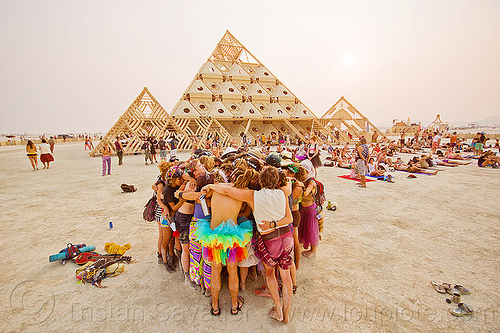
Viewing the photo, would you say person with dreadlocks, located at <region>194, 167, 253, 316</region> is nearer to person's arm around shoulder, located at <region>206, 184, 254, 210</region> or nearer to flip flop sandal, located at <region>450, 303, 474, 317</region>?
person's arm around shoulder, located at <region>206, 184, 254, 210</region>

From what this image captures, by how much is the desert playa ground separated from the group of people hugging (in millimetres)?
303

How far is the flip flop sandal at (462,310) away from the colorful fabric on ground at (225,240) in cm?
257

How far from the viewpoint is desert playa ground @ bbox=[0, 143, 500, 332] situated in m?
2.53

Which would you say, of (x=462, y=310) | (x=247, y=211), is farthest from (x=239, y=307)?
(x=462, y=310)

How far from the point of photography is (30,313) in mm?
2686

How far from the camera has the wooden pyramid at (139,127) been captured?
19.4m

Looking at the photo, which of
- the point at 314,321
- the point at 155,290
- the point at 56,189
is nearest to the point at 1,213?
the point at 56,189

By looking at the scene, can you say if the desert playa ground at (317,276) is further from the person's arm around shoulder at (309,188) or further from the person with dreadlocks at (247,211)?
the person's arm around shoulder at (309,188)

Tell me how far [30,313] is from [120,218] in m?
2.89

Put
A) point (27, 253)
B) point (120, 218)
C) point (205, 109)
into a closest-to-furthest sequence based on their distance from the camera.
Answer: point (27, 253), point (120, 218), point (205, 109)

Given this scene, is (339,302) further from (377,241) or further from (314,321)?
(377,241)

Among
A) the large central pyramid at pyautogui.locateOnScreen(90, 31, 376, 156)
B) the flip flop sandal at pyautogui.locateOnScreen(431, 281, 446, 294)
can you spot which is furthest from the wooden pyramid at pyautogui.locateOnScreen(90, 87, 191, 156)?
the flip flop sandal at pyautogui.locateOnScreen(431, 281, 446, 294)

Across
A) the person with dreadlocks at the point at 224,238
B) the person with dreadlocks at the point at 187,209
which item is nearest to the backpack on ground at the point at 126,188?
the person with dreadlocks at the point at 187,209

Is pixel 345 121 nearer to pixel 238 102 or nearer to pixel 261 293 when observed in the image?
pixel 238 102
